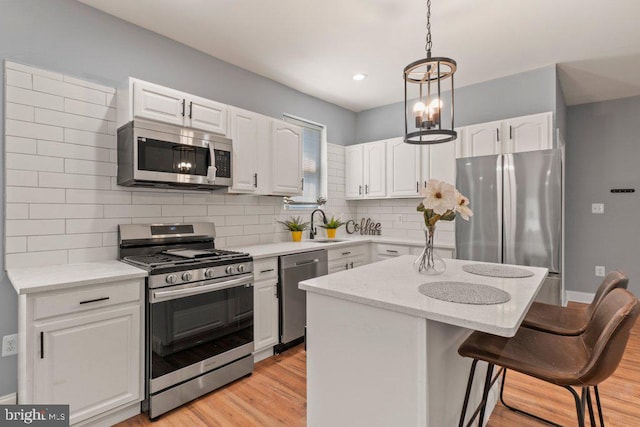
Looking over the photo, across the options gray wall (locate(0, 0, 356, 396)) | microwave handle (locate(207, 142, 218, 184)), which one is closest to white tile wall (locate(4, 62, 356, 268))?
gray wall (locate(0, 0, 356, 396))

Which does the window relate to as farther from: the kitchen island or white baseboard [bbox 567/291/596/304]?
white baseboard [bbox 567/291/596/304]

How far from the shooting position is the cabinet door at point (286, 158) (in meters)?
3.32

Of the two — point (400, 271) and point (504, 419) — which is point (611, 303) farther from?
point (504, 419)

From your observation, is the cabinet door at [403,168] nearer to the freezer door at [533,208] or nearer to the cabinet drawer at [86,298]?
the freezer door at [533,208]

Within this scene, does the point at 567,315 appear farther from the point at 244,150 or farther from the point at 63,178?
the point at 63,178

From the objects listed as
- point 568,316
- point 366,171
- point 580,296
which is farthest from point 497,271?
point 580,296

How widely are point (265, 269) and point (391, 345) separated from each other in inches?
64.7

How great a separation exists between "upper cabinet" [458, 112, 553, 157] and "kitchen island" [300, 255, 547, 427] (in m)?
1.93

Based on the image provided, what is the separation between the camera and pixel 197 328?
227cm

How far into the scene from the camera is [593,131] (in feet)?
15.3

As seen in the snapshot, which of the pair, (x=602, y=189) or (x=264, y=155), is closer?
(x=264, y=155)

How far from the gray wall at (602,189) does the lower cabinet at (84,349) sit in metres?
5.50

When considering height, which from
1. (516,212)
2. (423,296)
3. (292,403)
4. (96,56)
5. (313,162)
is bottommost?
(292,403)

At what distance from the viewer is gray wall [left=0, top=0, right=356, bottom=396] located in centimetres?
208
